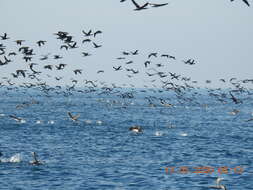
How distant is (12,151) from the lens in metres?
41.9

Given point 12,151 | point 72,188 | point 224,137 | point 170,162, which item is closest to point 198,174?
Result: point 170,162

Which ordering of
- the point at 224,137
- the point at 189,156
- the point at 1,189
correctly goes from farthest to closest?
the point at 224,137, the point at 189,156, the point at 1,189

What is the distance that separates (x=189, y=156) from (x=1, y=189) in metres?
16.8

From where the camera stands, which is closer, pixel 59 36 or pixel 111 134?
pixel 59 36

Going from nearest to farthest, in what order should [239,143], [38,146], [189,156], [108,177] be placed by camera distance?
1. [108,177]
2. [189,156]
3. [38,146]
4. [239,143]

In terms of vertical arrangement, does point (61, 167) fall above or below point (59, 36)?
below

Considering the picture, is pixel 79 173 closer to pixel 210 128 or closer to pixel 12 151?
pixel 12 151

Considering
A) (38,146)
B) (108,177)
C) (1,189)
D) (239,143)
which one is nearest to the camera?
(1,189)

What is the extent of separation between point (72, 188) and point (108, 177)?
3.41 metres

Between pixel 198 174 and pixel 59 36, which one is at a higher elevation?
pixel 59 36

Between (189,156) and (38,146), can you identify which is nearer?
(189,156)

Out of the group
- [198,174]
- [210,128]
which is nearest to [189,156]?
[198,174]

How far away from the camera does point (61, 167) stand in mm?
33656

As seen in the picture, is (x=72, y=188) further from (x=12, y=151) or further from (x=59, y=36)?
(x=12, y=151)
